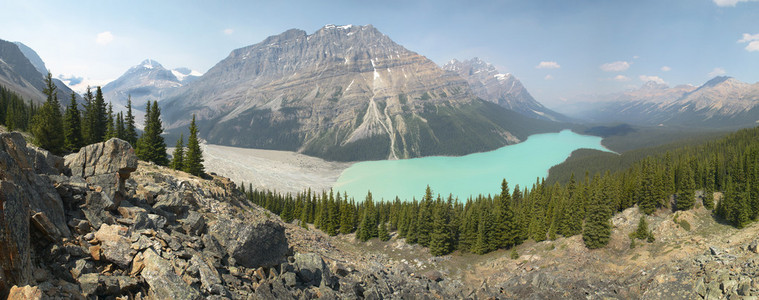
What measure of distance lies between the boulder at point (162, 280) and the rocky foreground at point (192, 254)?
0.16 ft

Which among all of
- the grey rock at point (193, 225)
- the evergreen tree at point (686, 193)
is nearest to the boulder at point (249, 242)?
the grey rock at point (193, 225)

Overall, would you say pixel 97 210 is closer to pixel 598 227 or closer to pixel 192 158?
pixel 192 158

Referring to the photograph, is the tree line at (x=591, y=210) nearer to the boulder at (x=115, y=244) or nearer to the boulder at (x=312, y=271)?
the boulder at (x=312, y=271)

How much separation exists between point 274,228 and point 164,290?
27.2ft

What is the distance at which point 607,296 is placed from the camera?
105 feet

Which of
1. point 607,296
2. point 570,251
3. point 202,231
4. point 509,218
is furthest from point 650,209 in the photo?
point 202,231

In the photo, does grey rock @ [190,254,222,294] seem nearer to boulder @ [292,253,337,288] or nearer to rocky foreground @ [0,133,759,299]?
rocky foreground @ [0,133,759,299]

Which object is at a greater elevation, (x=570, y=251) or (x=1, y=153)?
(x=1, y=153)

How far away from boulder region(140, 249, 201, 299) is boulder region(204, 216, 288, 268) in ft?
14.6

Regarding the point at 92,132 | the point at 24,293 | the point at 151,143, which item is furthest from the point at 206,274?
the point at 92,132

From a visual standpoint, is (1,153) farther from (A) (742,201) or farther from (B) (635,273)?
(A) (742,201)

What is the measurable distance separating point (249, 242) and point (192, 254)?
349 cm

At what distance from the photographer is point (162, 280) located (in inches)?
546

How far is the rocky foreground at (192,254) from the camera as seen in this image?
11.9 m
